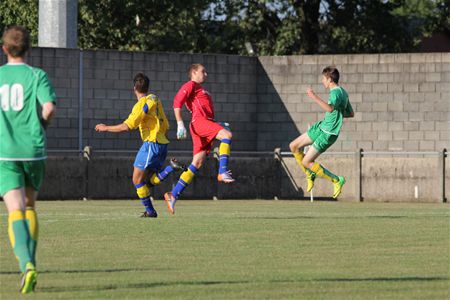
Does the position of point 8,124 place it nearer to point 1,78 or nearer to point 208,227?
point 1,78

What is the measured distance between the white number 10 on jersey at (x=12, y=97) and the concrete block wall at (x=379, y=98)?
2613 centimetres

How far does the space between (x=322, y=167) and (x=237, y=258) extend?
8729 millimetres

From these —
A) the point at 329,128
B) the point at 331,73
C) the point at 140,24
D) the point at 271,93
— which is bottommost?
the point at 329,128

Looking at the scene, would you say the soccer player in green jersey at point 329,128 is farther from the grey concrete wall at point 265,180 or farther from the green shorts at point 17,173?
the grey concrete wall at point 265,180

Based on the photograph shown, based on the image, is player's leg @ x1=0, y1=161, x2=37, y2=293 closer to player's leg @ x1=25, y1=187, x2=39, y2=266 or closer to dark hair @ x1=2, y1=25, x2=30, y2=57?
player's leg @ x1=25, y1=187, x2=39, y2=266

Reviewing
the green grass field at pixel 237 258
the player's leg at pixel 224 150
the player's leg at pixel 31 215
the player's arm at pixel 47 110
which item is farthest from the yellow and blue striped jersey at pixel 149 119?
the player's arm at pixel 47 110

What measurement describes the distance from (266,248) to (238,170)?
63.6ft

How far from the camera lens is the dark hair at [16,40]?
403 inches

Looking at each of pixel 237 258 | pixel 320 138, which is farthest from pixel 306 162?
pixel 237 258

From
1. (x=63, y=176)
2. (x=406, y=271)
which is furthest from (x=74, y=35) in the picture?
(x=406, y=271)

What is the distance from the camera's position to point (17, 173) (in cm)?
1034

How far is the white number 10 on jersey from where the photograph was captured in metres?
10.4

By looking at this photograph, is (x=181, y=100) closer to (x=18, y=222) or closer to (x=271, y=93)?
(x=18, y=222)

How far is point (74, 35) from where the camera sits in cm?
3803
